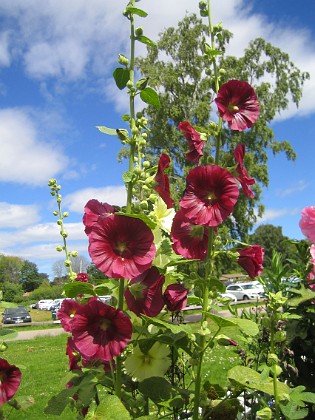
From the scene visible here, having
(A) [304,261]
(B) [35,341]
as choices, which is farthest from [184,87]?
(A) [304,261]

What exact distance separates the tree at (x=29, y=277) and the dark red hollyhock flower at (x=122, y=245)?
2362 inches

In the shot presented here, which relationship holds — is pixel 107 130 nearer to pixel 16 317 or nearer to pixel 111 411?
pixel 111 411

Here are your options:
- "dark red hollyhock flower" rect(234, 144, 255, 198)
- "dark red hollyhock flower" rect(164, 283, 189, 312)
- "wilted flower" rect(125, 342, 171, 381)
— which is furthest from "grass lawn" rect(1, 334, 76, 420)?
"dark red hollyhock flower" rect(234, 144, 255, 198)

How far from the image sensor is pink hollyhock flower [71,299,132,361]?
1032 mm

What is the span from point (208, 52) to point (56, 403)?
3.54 feet

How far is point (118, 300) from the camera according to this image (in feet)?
3.60

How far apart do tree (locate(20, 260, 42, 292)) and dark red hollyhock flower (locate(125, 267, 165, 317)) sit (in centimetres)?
5994

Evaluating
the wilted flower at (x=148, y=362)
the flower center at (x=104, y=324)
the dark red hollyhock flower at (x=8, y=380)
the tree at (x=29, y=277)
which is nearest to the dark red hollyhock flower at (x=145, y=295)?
the flower center at (x=104, y=324)

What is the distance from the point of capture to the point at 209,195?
3.85 ft

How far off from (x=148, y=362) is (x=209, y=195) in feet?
1.66

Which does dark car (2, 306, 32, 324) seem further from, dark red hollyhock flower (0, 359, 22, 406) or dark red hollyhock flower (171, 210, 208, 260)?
dark red hollyhock flower (171, 210, 208, 260)

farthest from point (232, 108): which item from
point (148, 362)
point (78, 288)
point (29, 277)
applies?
point (29, 277)

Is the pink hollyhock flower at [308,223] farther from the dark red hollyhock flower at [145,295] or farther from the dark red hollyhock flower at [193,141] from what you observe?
the dark red hollyhock flower at [145,295]

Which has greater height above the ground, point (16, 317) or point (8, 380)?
point (8, 380)
